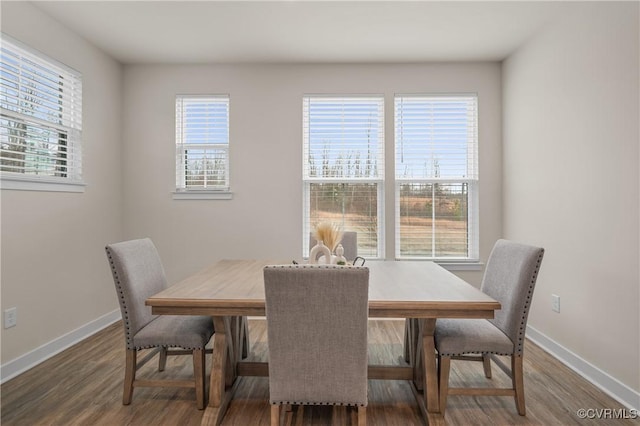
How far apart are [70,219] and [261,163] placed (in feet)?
5.89

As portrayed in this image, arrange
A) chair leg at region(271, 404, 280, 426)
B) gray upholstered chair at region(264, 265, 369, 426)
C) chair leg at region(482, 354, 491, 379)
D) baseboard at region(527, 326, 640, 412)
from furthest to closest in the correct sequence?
chair leg at region(482, 354, 491, 379), baseboard at region(527, 326, 640, 412), chair leg at region(271, 404, 280, 426), gray upholstered chair at region(264, 265, 369, 426)

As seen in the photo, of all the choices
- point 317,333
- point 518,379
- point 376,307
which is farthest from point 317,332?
point 518,379

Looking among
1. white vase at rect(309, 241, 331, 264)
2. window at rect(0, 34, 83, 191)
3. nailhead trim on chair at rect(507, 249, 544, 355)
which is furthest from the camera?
window at rect(0, 34, 83, 191)

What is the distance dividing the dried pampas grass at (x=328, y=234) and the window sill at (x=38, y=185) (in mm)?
2168

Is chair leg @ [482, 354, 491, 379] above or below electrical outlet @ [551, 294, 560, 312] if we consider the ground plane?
below

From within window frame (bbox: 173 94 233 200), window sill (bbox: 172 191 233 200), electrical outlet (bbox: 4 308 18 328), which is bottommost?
electrical outlet (bbox: 4 308 18 328)

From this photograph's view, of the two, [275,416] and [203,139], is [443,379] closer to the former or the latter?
[275,416]

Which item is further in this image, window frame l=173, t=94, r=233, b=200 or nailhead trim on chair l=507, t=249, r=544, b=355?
window frame l=173, t=94, r=233, b=200

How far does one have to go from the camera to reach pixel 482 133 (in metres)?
3.76

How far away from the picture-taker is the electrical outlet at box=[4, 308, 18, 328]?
2439 millimetres

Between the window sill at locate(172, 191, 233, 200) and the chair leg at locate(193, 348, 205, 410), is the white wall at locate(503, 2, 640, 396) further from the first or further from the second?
the window sill at locate(172, 191, 233, 200)

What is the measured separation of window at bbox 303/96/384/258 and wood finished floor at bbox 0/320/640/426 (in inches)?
59.7

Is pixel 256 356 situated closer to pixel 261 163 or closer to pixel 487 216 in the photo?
pixel 261 163

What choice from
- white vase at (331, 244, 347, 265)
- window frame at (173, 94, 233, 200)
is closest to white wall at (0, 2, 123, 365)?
window frame at (173, 94, 233, 200)
